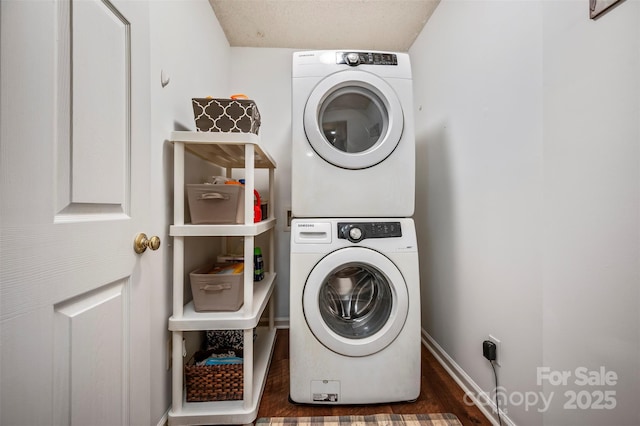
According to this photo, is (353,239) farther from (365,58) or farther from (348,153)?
(365,58)

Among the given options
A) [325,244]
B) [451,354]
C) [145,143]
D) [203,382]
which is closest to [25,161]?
[145,143]

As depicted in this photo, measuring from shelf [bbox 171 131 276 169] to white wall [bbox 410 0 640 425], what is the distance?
41.0 inches

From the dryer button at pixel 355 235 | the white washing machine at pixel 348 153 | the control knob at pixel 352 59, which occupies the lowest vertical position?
the dryer button at pixel 355 235

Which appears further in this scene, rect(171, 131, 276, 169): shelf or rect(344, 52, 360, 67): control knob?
rect(344, 52, 360, 67): control knob

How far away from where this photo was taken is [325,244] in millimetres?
1226

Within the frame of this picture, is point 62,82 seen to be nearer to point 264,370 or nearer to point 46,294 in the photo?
point 46,294

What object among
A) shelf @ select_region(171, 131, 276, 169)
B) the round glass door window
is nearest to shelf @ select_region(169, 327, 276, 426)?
the round glass door window

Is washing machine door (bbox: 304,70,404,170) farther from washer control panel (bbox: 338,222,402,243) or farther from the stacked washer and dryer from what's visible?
washer control panel (bbox: 338,222,402,243)

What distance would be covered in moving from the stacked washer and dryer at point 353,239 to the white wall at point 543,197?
0.29 meters

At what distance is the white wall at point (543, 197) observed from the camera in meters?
0.69

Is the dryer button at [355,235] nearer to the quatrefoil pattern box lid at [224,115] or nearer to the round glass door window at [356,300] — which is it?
the round glass door window at [356,300]

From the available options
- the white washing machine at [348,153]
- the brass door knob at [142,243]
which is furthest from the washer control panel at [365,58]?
the brass door knob at [142,243]

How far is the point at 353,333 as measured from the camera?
1267 mm

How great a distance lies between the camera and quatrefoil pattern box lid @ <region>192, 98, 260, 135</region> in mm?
1155
